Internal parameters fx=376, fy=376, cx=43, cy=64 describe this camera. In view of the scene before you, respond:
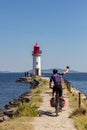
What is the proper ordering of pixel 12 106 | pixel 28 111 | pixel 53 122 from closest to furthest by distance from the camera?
pixel 53 122
pixel 28 111
pixel 12 106

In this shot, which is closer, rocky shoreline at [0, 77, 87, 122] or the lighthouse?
rocky shoreline at [0, 77, 87, 122]

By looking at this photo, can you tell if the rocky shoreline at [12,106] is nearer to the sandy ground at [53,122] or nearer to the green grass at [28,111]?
the green grass at [28,111]

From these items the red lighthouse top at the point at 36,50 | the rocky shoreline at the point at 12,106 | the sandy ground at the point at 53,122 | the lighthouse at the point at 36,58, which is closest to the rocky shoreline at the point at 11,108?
the rocky shoreline at the point at 12,106

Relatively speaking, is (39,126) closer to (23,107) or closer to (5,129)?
(5,129)

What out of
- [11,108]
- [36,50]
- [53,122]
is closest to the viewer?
[53,122]

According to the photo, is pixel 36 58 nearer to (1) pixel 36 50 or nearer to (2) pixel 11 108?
(1) pixel 36 50

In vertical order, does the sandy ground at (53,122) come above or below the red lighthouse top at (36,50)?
below

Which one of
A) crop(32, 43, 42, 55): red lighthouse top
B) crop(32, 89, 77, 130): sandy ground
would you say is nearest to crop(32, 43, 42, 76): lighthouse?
crop(32, 43, 42, 55): red lighthouse top

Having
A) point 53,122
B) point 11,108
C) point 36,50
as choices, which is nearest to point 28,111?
point 53,122

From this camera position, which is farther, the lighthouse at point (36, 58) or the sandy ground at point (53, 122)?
the lighthouse at point (36, 58)

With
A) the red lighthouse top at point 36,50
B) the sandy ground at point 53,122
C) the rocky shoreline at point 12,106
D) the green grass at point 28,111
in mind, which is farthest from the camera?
the red lighthouse top at point 36,50

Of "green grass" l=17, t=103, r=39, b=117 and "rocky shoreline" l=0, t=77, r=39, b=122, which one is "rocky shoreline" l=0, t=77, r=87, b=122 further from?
"green grass" l=17, t=103, r=39, b=117

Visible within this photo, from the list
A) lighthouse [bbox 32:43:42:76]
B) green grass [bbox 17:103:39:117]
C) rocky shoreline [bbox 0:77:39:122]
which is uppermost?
lighthouse [bbox 32:43:42:76]

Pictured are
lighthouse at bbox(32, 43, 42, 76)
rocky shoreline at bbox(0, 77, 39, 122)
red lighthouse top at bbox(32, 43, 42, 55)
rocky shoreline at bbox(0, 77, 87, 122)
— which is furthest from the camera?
lighthouse at bbox(32, 43, 42, 76)
